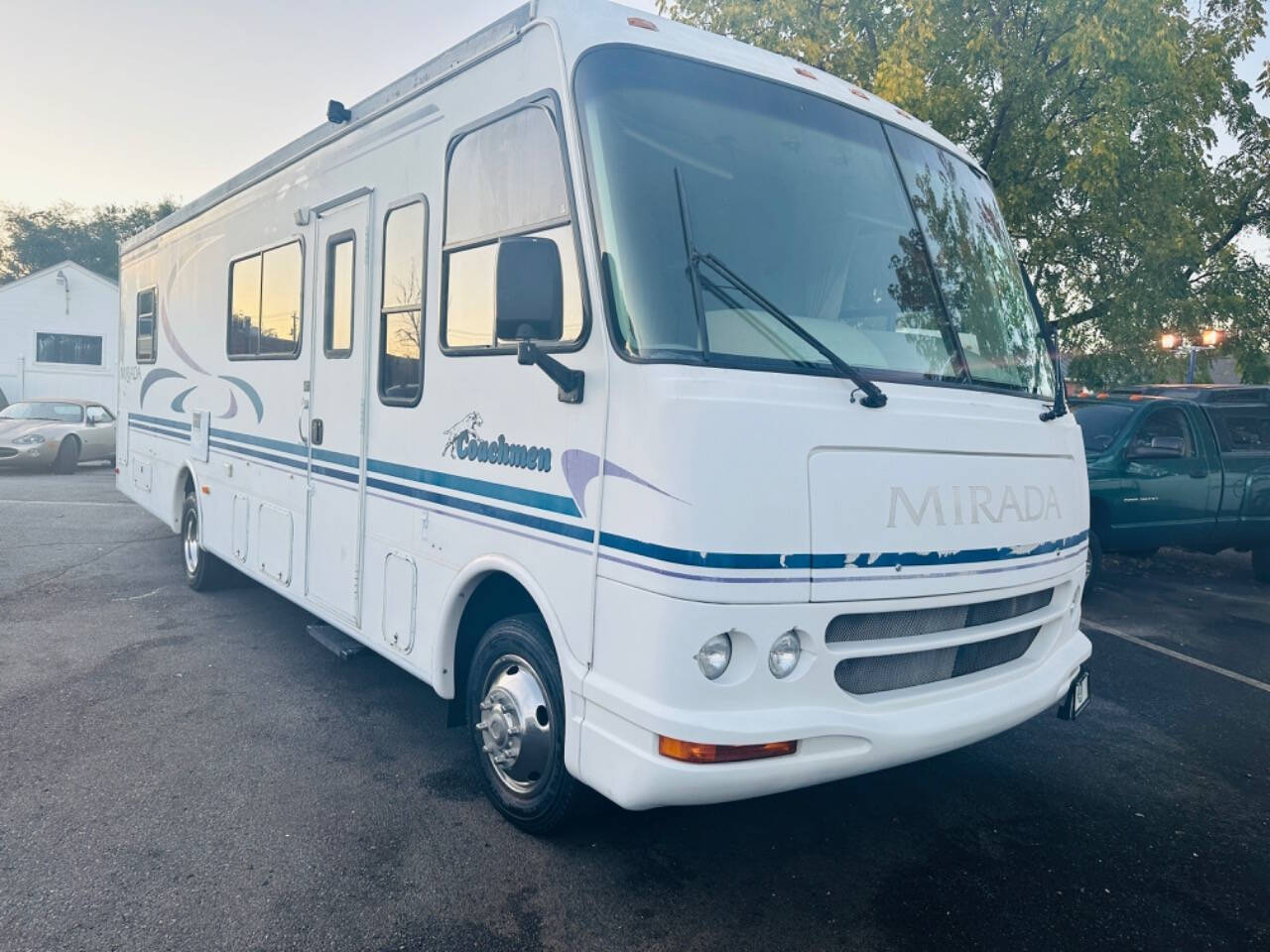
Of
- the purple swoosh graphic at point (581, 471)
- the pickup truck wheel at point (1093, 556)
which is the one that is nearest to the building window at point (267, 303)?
the purple swoosh graphic at point (581, 471)

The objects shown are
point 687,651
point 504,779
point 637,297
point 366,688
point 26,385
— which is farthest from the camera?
point 26,385

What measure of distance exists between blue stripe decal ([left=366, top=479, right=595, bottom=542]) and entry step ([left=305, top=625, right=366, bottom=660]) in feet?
3.22

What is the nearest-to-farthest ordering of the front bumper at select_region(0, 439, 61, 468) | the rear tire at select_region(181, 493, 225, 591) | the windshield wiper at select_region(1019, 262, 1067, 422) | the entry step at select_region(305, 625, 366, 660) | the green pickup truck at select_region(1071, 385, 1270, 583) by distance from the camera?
1. the windshield wiper at select_region(1019, 262, 1067, 422)
2. the entry step at select_region(305, 625, 366, 660)
3. the rear tire at select_region(181, 493, 225, 591)
4. the green pickup truck at select_region(1071, 385, 1270, 583)
5. the front bumper at select_region(0, 439, 61, 468)

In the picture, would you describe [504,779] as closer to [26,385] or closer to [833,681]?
[833,681]

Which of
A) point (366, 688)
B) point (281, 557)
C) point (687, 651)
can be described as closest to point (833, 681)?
point (687, 651)

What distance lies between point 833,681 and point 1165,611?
679 centimetres

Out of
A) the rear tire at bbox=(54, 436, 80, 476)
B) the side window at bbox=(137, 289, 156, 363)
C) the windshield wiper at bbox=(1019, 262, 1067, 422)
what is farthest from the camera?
the rear tire at bbox=(54, 436, 80, 476)

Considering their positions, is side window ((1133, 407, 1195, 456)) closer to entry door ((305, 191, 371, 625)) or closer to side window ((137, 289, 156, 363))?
entry door ((305, 191, 371, 625))

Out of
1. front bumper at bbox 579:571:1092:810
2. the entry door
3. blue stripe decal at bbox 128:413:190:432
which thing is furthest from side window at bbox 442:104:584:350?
blue stripe decal at bbox 128:413:190:432

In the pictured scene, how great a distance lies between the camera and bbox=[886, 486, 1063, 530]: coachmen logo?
10.4 feet

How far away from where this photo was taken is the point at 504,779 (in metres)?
3.73

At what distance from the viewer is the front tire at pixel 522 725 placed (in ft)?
11.2

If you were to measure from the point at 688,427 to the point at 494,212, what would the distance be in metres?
1.46

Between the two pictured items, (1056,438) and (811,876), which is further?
(1056,438)
